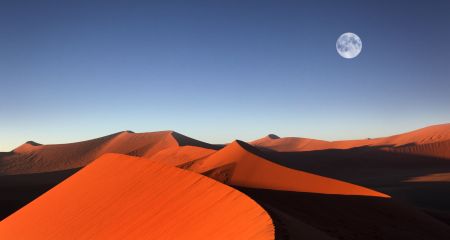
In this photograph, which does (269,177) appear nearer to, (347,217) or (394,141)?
(347,217)

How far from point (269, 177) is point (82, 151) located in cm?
5042

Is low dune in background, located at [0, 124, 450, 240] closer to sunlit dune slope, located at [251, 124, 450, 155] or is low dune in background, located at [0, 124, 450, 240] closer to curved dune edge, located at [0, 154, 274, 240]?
curved dune edge, located at [0, 154, 274, 240]

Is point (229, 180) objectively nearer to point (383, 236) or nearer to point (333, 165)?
point (383, 236)

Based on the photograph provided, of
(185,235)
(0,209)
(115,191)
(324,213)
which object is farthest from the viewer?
(0,209)

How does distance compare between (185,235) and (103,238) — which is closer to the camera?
(185,235)

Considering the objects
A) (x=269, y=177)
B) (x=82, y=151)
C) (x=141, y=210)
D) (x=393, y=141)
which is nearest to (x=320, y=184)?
(x=269, y=177)

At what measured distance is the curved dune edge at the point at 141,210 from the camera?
243 inches

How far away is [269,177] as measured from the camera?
16.4 meters

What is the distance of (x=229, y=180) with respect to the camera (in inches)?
687

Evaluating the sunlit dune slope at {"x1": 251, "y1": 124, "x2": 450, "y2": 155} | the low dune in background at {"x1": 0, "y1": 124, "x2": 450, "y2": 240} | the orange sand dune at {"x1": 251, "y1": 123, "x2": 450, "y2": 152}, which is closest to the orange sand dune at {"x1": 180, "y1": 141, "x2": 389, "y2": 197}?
the low dune in background at {"x1": 0, "y1": 124, "x2": 450, "y2": 240}

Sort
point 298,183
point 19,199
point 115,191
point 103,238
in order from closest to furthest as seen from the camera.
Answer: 1. point 103,238
2. point 115,191
3. point 298,183
4. point 19,199

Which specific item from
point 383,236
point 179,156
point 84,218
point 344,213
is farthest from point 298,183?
point 179,156

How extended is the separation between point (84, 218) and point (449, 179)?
2761cm

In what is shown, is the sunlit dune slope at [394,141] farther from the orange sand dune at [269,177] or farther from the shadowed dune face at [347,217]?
the shadowed dune face at [347,217]
